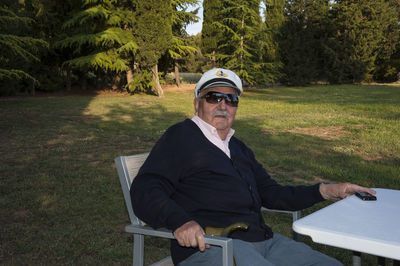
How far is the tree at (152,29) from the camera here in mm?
25516

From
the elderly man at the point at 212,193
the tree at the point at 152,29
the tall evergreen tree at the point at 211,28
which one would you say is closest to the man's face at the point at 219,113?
the elderly man at the point at 212,193

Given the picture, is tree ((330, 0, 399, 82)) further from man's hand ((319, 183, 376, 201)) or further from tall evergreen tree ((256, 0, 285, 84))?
man's hand ((319, 183, 376, 201))

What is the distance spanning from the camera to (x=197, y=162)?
2414mm

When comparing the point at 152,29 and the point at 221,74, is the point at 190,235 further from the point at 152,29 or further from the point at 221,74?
the point at 152,29

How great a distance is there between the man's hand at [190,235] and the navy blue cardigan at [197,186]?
254 millimetres

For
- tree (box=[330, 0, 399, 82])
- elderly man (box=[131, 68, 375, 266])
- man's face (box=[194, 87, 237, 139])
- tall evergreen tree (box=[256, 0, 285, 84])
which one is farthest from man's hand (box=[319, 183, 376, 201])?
tree (box=[330, 0, 399, 82])

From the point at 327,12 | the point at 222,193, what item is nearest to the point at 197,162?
the point at 222,193

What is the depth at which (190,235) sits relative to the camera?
6.36 feet

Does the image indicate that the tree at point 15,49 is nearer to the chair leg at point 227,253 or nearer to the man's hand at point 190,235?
the man's hand at point 190,235

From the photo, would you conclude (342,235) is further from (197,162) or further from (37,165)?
(37,165)

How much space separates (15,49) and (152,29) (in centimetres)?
1382

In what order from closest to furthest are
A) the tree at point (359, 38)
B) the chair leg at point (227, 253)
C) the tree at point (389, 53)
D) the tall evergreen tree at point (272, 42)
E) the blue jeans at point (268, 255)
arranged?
the chair leg at point (227, 253) < the blue jeans at point (268, 255) < the tall evergreen tree at point (272, 42) < the tree at point (359, 38) < the tree at point (389, 53)

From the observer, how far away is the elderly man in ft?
7.11

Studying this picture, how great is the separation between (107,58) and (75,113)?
10253 mm
